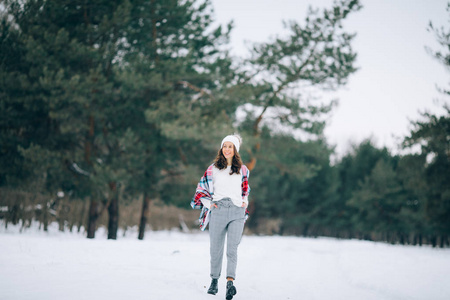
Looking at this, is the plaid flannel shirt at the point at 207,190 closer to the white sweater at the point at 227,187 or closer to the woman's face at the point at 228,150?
the white sweater at the point at 227,187

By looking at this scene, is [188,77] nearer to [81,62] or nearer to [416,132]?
[81,62]

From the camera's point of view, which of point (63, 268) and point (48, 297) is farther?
point (63, 268)

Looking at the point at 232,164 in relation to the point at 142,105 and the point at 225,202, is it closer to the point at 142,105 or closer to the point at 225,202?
the point at 225,202

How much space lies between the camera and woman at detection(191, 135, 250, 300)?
15.7 ft

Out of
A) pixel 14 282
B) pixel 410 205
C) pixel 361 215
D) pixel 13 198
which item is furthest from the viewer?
pixel 361 215

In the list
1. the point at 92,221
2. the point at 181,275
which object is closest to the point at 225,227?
the point at 181,275

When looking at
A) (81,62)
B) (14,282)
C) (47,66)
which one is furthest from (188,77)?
(14,282)

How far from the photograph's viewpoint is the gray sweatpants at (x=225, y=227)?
4777 millimetres

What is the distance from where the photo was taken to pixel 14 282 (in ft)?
13.9

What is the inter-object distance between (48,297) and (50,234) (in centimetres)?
1167

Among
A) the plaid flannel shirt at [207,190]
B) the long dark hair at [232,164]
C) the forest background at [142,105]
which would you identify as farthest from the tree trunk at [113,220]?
the long dark hair at [232,164]

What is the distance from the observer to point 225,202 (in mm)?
4809

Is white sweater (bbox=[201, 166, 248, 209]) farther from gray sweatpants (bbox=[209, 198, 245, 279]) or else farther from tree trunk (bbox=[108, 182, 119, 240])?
Result: tree trunk (bbox=[108, 182, 119, 240])

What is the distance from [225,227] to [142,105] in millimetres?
11580
